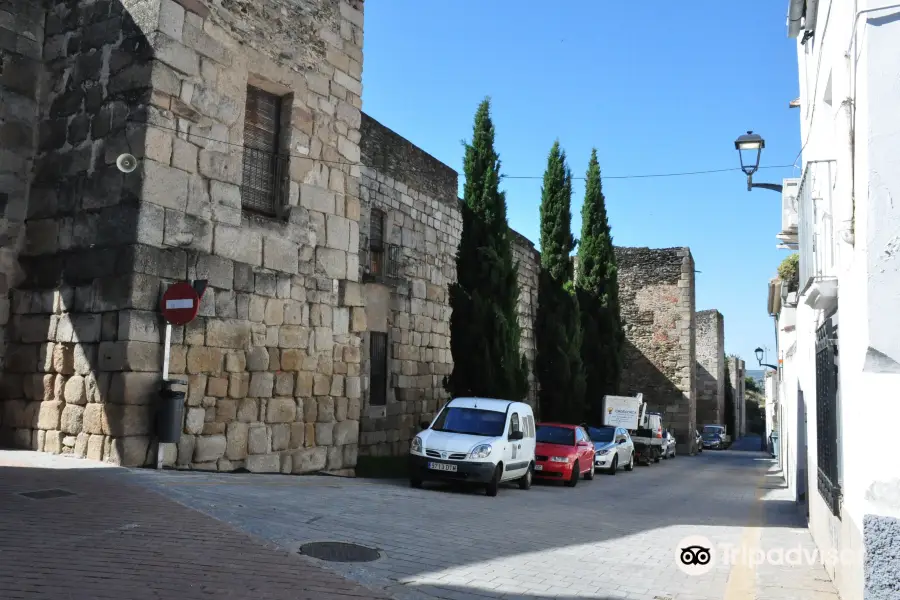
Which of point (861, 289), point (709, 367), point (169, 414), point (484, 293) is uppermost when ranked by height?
point (484, 293)

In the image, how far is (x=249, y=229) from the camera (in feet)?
34.9

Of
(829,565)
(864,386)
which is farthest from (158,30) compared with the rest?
(829,565)

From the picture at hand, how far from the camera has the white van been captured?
470 inches

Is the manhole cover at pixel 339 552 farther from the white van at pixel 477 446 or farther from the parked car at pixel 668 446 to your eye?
the parked car at pixel 668 446

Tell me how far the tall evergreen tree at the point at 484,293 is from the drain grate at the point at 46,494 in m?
11.0

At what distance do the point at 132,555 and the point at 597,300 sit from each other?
2566 centimetres

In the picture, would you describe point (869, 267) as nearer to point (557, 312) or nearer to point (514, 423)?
point (514, 423)

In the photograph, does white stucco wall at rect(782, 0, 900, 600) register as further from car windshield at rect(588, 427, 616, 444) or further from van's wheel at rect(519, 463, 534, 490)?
car windshield at rect(588, 427, 616, 444)

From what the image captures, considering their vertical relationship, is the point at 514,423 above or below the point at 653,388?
below

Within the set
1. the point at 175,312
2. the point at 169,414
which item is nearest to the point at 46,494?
the point at 169,414

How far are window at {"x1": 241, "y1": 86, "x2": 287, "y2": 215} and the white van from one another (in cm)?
448

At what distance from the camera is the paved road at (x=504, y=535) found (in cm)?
600

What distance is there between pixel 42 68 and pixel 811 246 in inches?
390

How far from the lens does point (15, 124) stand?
10125 mm
